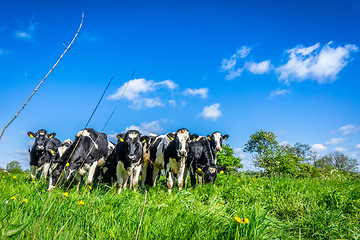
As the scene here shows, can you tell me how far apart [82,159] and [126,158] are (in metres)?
1.45

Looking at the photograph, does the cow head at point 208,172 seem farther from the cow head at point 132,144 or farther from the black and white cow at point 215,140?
the black and white cow at point 215,140

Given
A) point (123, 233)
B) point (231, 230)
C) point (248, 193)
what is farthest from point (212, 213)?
point (248, 193)

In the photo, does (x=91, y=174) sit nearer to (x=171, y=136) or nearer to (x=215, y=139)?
(x=171, y=136)

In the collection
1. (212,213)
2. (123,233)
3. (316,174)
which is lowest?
(123,233)

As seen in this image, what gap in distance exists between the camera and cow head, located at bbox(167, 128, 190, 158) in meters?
8.89

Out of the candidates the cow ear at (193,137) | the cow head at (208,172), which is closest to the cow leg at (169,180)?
the cow head at (208,172)

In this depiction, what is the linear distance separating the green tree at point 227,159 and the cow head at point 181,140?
27242mm

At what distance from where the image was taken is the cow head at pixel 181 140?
8.89 metres

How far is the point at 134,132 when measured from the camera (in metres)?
8.60

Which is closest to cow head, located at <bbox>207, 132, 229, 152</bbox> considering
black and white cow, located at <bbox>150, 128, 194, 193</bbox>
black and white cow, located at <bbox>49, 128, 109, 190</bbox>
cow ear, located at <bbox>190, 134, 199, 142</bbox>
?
cow ear, located at <bbox>190, 134, 199, 142</bbox>

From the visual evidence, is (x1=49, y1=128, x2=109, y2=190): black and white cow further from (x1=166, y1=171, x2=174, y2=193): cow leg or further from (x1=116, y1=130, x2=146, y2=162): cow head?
(x1=166, y1=171, x2=174, y2=193): cow leg

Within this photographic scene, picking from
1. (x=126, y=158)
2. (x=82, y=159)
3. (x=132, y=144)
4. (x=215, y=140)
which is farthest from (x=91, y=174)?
(x=215, y=140)

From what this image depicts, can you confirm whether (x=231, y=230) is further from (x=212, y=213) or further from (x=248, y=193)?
(x=248, y=193)

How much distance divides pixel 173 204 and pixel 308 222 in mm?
2234
